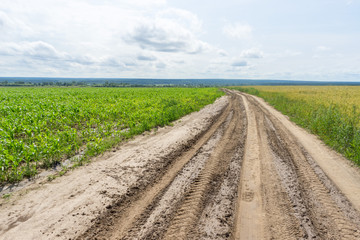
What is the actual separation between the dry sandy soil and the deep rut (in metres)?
0.02

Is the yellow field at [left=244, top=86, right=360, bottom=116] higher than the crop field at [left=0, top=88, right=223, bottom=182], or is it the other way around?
the yellow field at [left=244, top=86, right=360, bottom=116]

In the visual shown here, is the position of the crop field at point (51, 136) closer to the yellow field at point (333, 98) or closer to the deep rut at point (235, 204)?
the deep rut at point (235, 204)

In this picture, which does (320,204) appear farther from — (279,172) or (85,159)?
(85,159)

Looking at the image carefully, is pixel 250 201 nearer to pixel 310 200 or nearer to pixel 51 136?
pixel 310 200

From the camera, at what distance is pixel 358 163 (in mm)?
6902

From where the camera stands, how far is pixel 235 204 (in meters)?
4.56

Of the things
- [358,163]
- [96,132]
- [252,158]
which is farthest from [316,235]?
[96,132]

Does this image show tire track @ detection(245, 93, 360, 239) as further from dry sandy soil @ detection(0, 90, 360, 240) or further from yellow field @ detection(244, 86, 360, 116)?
yellow field @ detection(244, 86, 360, 116)

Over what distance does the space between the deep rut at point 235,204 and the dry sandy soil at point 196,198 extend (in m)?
0.02

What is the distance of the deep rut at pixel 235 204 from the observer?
12.3 ft

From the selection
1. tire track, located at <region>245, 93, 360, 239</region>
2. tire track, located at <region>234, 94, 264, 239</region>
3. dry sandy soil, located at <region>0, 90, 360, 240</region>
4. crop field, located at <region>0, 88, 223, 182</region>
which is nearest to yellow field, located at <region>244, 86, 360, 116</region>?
tire track, located at <region>245, 93, 360, 239</region>

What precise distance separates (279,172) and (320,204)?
161cm

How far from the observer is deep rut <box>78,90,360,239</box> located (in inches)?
148

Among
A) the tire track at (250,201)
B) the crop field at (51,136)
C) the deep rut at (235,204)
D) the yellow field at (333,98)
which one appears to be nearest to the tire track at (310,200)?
the deep rut at (235,204)
